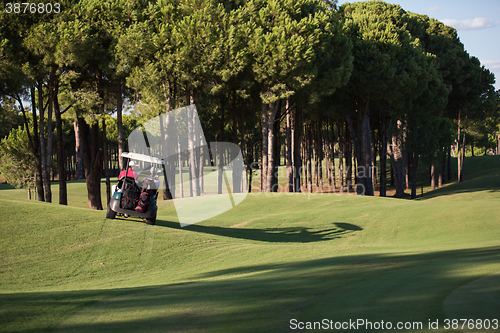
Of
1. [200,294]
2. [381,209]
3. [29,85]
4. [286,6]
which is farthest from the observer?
[286,6]

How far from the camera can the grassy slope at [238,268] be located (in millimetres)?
4941

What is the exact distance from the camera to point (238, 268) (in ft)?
33.0

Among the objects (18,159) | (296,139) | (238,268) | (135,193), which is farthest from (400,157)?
(18,159)

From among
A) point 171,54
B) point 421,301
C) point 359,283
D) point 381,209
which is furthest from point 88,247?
point 171,54

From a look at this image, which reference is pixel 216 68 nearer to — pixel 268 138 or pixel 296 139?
pixel 268 138

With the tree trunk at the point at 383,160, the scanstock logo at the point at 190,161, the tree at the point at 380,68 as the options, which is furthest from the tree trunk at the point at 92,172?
the tree trunk at the point at 383,160

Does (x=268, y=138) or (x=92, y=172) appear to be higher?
(x=268, y=138)

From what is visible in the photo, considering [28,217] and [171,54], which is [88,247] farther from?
[171,54]

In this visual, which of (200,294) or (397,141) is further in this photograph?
(397,141)

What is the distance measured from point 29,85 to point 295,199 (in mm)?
17571

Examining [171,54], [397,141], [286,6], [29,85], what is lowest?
[397,141]

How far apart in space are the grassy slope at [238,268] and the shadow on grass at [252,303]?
19mm

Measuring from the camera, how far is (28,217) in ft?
41.2

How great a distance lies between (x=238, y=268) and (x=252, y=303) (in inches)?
179
